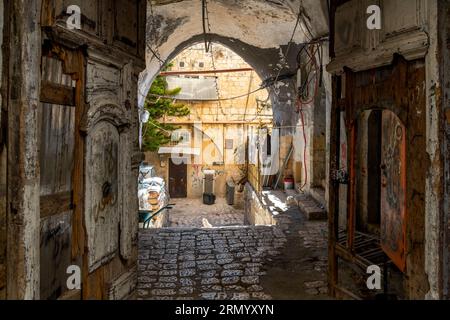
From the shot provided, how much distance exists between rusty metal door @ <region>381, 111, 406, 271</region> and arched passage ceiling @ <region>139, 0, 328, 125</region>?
2014 mm

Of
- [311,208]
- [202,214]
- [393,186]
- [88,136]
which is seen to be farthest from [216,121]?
[88,136]

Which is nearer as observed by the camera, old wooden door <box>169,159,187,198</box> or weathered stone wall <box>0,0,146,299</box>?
weathered stone wall <box>0,0,146,299</box>

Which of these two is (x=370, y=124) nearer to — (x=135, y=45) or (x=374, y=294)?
(x=374, y=294)

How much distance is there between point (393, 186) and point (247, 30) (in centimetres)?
668

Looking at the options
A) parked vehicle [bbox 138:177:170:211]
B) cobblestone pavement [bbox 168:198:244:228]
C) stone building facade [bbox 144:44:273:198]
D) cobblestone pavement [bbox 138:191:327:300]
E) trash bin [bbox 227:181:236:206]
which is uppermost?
stone building facade [bbox 144:44:273:198]

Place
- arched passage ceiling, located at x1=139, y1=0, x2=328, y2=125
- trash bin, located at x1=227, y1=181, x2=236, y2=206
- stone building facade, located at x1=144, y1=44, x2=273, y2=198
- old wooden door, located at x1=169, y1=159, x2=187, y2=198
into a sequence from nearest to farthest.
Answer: arched passage ceiling, located at x1=139, y1=0, x2=328, y2=125, stone building facade, located at x1=144, y1=44, x2=273, y2=198, trash bin, located at x1=227, y1=181, x2=236, y2=206, old wooden door, located at x1=169, y1=159, x2=187, y2=198

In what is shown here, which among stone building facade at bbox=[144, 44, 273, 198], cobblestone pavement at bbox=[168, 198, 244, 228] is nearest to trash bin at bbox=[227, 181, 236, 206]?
cobblestone pavement at bbox=[168, 198, 244, 228]

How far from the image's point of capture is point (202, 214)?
19984mm

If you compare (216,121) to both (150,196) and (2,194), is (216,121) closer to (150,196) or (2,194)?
(150,196)

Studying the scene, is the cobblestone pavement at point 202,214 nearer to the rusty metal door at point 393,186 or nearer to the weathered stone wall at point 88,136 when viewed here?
the rusty metal door at point 393,186

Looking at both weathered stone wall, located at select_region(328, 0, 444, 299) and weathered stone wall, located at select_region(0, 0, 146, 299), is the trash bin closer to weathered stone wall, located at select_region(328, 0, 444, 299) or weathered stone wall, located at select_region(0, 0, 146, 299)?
weathered stone wall, located at select_region(0, 0, 146, 299)

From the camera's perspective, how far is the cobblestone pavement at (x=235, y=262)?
461cm

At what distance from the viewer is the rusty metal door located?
497 cm
